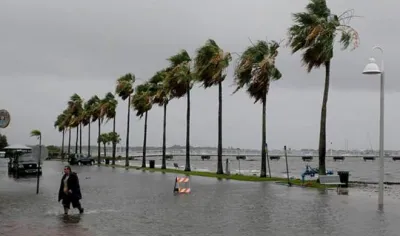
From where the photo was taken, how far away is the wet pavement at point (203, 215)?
47.7 feet

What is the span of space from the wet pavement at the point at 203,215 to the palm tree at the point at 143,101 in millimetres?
42265

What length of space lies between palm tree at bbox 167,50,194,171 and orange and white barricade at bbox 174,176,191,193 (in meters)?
25.3

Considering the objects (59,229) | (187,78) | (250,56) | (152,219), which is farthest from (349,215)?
(187,78)

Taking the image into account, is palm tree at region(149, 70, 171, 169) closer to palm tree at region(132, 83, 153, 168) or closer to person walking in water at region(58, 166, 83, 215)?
palm tree at region(132, 83, 153, 168)

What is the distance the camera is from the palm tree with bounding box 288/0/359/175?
32156 millimetres

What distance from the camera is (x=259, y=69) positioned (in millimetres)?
40250

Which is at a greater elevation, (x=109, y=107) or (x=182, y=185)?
(x=109, y=107)

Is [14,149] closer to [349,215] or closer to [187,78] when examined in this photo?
[187,78]

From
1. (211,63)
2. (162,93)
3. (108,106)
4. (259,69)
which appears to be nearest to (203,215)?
(259,69)

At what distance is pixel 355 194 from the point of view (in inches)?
1048

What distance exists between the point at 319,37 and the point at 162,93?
33841 mm

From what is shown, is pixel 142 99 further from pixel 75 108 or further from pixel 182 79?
pixel 75 108

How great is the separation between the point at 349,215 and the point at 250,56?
79.4 feet

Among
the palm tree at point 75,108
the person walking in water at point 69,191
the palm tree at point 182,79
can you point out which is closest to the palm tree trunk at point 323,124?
the person walking in water at point 69,191
